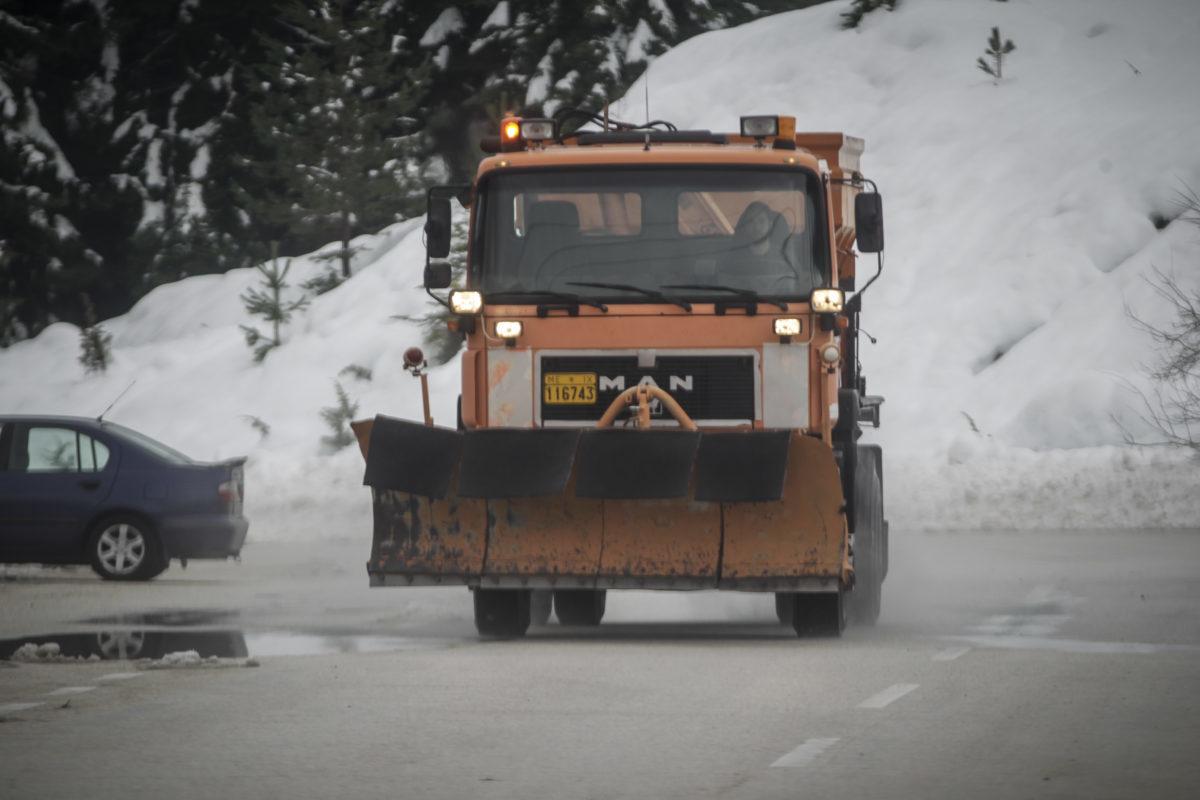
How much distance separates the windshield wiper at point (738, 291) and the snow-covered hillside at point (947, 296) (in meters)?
13.4

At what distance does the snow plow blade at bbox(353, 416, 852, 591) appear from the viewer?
38.4 feet

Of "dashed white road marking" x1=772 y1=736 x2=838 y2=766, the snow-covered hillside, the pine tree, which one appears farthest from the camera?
the pine tree

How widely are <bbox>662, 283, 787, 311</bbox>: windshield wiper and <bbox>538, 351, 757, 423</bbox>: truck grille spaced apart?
0.35 m

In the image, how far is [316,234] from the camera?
45.8 m

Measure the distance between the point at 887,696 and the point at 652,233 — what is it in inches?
156

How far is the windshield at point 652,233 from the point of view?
12492 mm

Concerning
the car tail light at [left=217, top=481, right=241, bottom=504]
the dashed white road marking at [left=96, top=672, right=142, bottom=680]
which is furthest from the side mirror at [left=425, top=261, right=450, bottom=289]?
the car tail light at [left=217, top=481, right=241, bottom=504]

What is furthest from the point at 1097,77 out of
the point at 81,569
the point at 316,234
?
the point at 81,569

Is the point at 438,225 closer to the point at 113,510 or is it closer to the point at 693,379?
the point at 693,379

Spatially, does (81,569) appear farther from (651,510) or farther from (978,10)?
(978,10)

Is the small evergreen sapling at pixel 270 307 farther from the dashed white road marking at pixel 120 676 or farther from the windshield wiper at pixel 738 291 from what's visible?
the dashed white road marking at pixel 120 676

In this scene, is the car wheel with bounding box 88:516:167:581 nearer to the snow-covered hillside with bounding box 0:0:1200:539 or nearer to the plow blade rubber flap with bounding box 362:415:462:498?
the plow blade rubber flap with bounding box 362:415:462:498

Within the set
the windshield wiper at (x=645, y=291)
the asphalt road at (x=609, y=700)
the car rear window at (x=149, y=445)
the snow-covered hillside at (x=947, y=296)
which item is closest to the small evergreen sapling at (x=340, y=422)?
the snow-covered hillside at (x=947, y=296)

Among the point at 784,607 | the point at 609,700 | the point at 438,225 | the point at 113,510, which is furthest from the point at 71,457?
the point at 609,700
